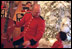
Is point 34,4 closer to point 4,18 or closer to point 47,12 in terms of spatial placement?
point 47,12

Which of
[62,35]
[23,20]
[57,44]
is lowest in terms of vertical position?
[57,44]

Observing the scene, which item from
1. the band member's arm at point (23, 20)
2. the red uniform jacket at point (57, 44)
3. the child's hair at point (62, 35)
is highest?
the band member's arm at point (23, 20)

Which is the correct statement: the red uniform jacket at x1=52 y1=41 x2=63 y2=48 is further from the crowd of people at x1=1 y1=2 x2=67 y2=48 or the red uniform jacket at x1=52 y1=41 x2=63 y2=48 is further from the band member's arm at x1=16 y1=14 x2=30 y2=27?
the band member's arm at x1=16 y1=14 x2=30 y2=27

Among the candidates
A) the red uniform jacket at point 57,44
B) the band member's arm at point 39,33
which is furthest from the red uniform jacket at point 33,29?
the red uniform jacket at point 57,44

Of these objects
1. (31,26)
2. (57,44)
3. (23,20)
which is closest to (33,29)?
(31,26)

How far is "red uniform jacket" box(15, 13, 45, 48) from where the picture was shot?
4.64 feet

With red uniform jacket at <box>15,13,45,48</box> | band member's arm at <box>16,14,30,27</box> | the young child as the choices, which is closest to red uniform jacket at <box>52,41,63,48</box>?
the young child

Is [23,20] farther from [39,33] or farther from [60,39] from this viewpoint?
[60,39]

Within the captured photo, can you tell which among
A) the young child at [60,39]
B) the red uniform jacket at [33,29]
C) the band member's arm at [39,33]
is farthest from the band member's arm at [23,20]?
the young child at [60,39]

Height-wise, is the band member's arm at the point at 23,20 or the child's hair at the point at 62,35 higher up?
the band member's arm at the point at 23,20

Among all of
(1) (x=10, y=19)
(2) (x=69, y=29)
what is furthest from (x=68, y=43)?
(1) (x=10, y=19)

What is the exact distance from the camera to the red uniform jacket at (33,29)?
141 centimetres

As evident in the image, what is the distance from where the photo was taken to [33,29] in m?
1.43

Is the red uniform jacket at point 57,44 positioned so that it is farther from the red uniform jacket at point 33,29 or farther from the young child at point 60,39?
the red uniform jacket at point 33,29
